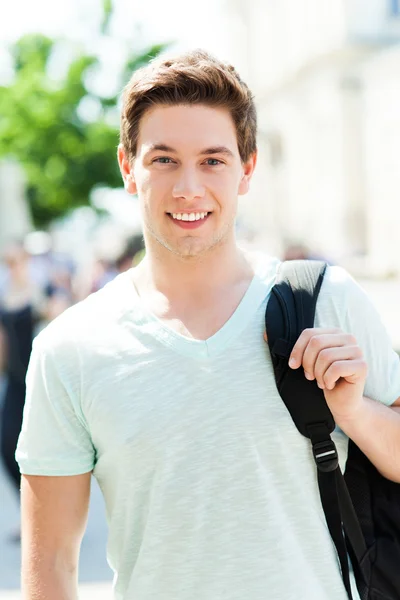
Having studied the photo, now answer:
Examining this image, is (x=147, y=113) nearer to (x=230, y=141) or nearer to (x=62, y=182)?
(x=230, y=141)

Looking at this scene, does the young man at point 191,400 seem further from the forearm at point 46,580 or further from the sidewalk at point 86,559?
the sidewalk at point 86,559

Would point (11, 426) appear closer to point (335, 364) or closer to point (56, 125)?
point (335, 364)

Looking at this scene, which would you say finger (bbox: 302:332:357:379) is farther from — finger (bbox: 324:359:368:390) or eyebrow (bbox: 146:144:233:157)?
eyebrow (bbox: 146:144:233:157)

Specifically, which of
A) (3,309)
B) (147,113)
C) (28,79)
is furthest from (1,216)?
(147,113)

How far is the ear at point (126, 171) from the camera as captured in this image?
2.32 m

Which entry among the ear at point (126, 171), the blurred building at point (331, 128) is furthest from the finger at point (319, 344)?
the blurred building at point (331, 128)

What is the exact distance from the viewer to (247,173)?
92.3 inches

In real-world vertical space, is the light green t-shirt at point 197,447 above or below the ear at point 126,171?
below

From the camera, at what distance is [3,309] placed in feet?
23.5

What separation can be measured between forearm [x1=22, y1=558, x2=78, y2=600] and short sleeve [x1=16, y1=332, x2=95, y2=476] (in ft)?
0.66

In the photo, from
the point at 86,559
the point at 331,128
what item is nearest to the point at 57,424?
the point at 86,559

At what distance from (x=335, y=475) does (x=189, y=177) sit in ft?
2.37

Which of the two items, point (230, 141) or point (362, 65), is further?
point (362, 65)

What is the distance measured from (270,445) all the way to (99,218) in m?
35.2
